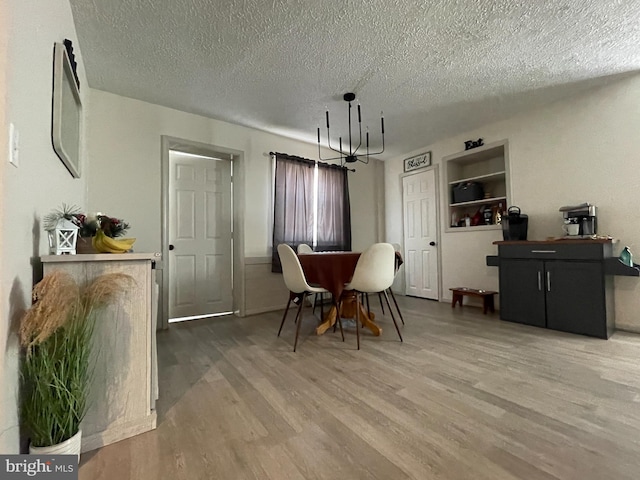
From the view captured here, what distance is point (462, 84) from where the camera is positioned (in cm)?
290

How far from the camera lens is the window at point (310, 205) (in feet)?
13.1

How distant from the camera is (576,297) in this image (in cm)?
272

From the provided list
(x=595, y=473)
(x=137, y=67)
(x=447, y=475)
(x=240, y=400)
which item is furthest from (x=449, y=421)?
(x=137, y=67)

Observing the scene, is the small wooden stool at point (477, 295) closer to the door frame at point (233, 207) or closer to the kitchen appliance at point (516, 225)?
Answer: the kitchen appliance at point (516, 225)

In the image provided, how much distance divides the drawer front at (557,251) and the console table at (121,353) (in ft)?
11.5

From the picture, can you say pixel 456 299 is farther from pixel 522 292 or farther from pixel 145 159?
pixel 145 159

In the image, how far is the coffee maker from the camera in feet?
9.38

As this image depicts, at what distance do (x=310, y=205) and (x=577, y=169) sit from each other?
3.25 meters

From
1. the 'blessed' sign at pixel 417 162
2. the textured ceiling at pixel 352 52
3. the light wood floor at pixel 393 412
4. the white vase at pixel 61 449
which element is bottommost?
the light wood floor at pixel 393 412

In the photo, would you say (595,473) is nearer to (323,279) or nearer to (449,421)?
(449,421)

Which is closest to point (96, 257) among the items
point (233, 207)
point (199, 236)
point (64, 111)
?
point (64, 111)

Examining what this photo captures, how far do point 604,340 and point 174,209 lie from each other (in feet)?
15.4

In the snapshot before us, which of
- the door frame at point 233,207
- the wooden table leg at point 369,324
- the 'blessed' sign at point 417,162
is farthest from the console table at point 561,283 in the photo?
the door frame at point 233,207

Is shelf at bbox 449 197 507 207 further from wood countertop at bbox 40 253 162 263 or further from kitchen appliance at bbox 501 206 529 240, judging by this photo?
wood countertop at bbox 40 253 162 263
